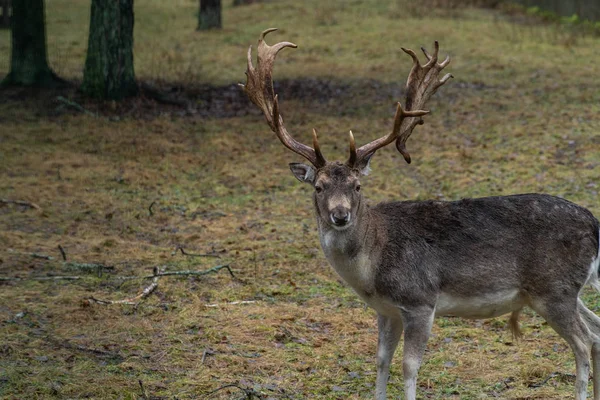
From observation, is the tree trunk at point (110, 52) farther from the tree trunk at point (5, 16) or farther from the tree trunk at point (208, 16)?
the tree trunk at point (5, 16)

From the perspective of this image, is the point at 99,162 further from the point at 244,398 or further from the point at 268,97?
the point at 244,398

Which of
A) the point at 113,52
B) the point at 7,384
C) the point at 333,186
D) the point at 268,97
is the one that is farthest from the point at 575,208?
the point at 113,52

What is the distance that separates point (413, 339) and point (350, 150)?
1416 millimetres

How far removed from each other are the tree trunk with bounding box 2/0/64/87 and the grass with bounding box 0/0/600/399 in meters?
0.70

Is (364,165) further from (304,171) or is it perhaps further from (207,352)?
(207,352)

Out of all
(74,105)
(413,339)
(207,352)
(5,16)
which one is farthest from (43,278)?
(5,16)

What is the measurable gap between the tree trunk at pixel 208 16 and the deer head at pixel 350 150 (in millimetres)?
18365

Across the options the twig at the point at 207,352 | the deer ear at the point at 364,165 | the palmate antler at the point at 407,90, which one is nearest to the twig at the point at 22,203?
the twig at the point at 207,352

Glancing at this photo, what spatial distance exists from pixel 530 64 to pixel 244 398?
47.1 ft

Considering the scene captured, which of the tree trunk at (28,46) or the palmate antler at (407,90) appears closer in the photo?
the palmate antler at (407,90)

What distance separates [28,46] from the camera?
1705 cm

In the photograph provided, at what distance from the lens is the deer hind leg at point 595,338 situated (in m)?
6.57

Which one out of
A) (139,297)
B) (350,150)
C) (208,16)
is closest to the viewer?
(350,150)

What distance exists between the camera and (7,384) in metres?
6.84
